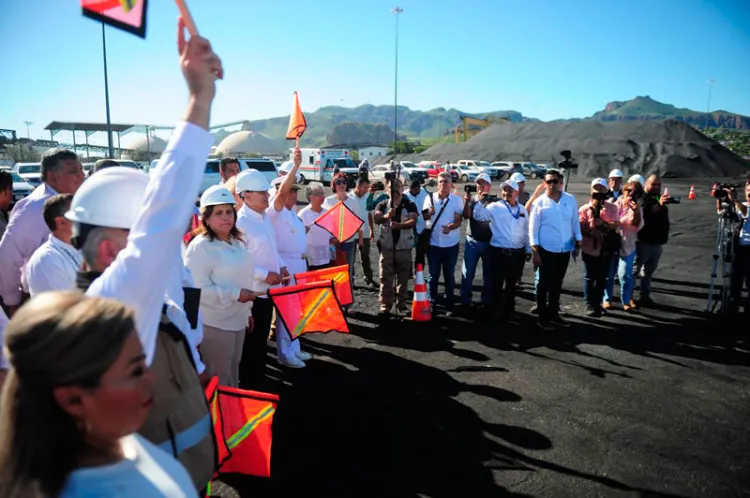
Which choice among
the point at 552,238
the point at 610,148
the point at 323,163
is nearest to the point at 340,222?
the point at 552,238

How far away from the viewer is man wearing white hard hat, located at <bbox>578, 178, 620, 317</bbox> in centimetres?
713

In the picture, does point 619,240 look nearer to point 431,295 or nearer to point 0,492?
point 431,295

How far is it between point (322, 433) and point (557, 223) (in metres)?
4.39

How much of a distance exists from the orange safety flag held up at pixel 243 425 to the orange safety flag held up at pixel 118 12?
1795 mm

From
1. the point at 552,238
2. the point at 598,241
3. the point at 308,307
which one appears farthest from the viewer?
→ the point at 598,241

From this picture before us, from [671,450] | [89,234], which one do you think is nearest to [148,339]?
[89,234]

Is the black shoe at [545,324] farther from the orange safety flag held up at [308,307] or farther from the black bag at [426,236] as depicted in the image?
the orange safety flag held up at [308,307]

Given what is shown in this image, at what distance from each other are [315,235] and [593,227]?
4113 millimetres

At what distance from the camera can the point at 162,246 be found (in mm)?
1311

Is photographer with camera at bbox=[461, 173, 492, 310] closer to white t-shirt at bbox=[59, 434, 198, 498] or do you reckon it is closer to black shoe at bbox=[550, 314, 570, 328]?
black shoe at bbox=[550, 314, 570, 328]

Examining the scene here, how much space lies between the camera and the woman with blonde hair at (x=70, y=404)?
0.94 m

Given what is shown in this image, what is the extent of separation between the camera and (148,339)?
4.52 ft

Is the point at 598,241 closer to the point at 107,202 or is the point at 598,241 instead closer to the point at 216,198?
the point at 216,198

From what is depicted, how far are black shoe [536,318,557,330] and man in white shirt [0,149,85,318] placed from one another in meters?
5.74
